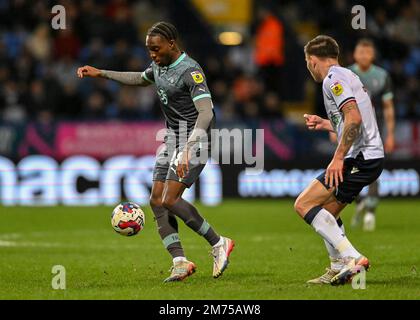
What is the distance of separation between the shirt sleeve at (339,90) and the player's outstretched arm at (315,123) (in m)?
0.32

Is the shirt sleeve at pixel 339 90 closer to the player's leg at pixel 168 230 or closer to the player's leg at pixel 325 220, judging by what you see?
the player's leg at pixel 325 220

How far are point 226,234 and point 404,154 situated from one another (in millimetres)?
7068

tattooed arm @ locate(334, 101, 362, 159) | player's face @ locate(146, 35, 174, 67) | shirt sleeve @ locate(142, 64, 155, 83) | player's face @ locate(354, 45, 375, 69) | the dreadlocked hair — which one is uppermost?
player's face @ locate(354, 45, 375, 69)

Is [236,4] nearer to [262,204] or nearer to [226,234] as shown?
[262,204]

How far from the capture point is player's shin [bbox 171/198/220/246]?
8602mm

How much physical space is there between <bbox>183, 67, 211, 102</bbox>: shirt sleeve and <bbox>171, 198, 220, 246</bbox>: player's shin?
976 mm

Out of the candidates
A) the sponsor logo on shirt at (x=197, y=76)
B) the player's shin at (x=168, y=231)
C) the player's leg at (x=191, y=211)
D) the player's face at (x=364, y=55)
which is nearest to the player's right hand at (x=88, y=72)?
the sponsor logo on shirt at (x=197, y=76)

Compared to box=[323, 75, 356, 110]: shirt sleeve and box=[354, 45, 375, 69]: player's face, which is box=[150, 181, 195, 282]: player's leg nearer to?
box=[323, 75, 356, 110]: shirt sleeve

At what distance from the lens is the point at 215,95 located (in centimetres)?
2055

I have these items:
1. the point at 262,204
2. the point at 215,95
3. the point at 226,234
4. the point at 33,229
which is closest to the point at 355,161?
the point at 226,234

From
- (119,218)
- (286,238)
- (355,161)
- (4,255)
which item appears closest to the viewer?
(355,161)

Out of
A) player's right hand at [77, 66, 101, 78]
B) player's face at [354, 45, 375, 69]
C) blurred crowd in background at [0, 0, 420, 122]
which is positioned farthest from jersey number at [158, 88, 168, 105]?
Answer: blurred crowd in background at [0, 0, 420, 122]

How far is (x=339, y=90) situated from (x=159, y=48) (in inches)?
65.8

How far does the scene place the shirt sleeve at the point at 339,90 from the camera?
7656 millimetres
